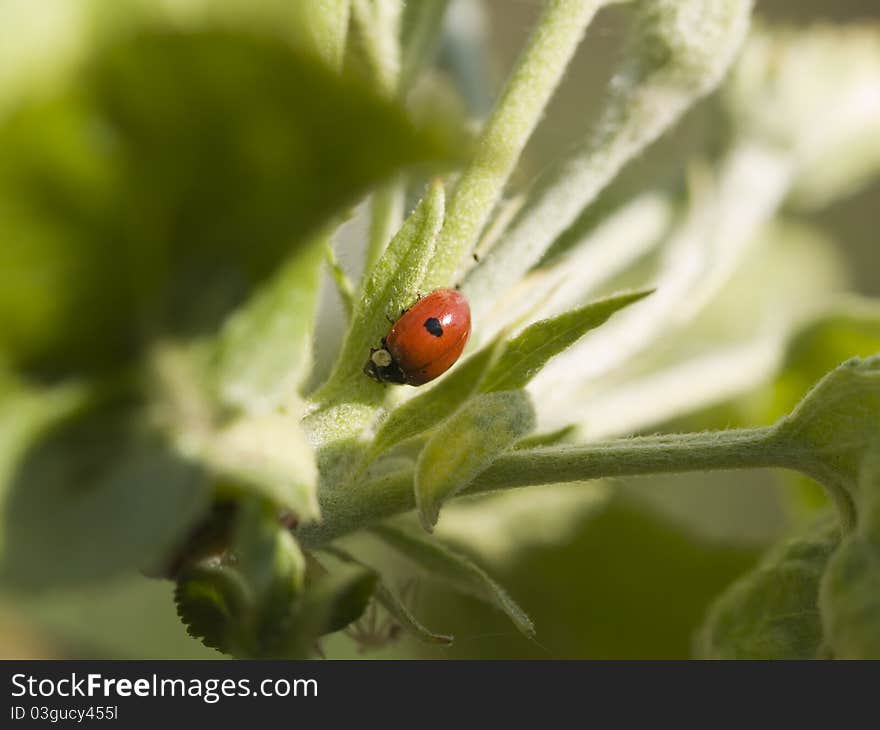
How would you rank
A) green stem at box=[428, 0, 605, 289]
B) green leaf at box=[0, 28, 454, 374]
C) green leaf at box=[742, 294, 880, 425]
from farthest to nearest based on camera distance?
green leaf at box=[742, 294, 880, 425] < green stem at box=[428, 0, 605, 289] < green leaf at box=[0, 28, 454, 374]

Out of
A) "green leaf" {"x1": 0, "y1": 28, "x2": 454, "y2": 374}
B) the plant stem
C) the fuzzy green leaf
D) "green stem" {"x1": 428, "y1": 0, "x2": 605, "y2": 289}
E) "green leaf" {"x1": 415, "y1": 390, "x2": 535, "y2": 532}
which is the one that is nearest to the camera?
"green leaf" {"x1": 0, "y1": 28, "x2": 454, "y2": 374}

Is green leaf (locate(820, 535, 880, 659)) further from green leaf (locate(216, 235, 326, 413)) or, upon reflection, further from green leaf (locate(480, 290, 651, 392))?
green leaf (locate(216, 235, 326, 413))

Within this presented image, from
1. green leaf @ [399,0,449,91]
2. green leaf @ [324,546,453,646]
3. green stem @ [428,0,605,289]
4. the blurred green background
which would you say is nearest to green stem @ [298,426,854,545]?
green leaf @ [324,546,453,646]

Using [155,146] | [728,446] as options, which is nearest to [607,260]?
[728,446]

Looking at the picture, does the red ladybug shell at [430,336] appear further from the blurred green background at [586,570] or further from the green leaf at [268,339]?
the blurred green background at [586,570]

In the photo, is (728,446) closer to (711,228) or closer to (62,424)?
(62,424)

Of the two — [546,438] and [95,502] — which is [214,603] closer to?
[95,502]

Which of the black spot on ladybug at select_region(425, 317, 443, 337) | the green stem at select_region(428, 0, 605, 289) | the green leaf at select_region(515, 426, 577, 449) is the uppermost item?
the green stem at select_region(428, 0, 605, 289)
